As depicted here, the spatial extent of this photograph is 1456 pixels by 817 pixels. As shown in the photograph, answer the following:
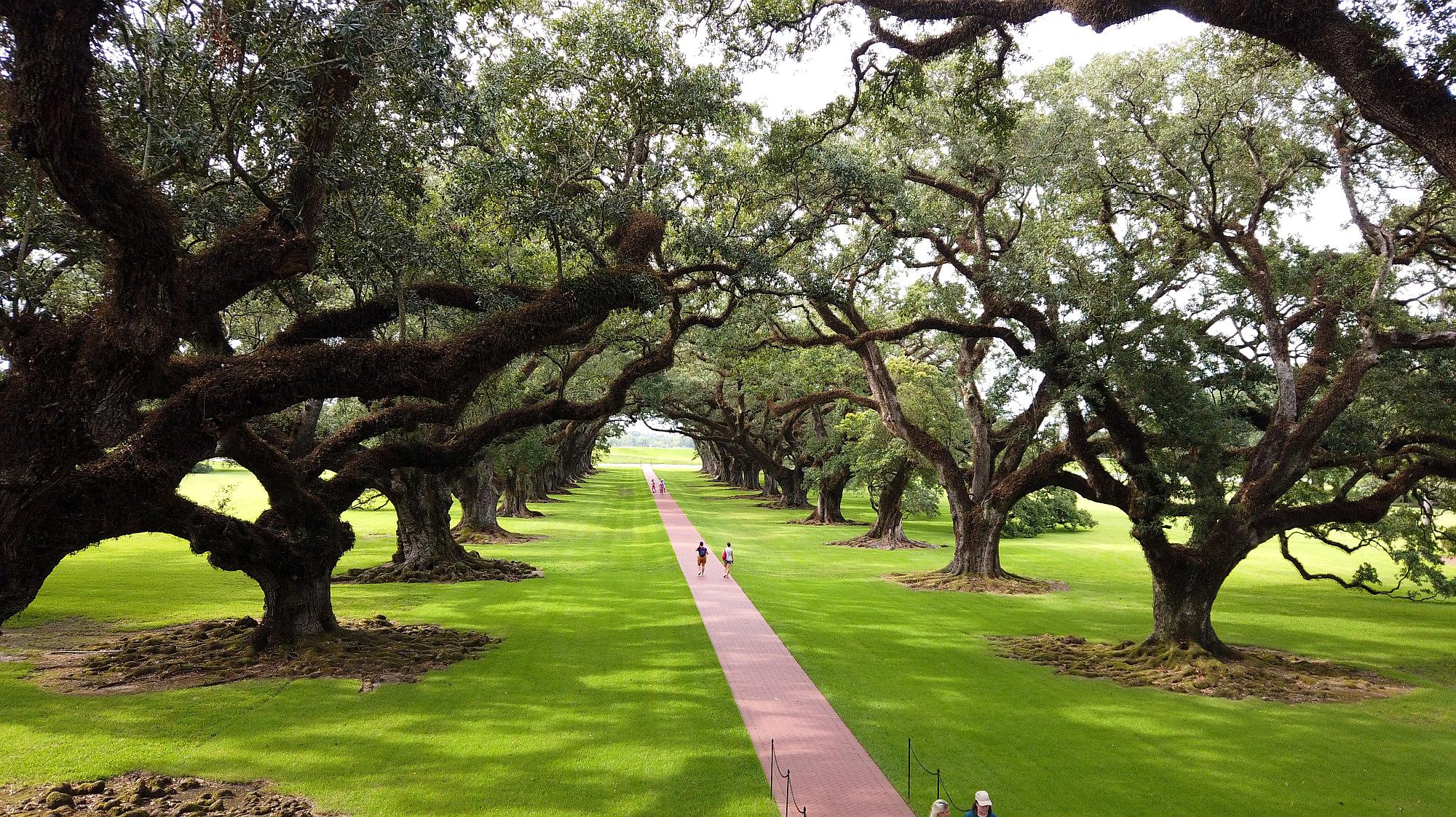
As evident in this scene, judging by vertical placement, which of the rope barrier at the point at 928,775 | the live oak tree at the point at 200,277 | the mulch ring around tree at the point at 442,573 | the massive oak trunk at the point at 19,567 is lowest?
the mulch ring around tree at the point at 442,573

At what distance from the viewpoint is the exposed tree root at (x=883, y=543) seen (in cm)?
3600

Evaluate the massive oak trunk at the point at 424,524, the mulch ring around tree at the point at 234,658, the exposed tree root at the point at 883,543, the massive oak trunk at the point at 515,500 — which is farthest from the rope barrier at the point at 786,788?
the massive oak trunk at the point at 515,500

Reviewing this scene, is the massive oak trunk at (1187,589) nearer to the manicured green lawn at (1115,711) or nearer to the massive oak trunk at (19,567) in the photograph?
the manicured green lawn at (1115,711)

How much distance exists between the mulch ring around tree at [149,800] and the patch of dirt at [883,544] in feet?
96.9

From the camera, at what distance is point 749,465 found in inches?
2731

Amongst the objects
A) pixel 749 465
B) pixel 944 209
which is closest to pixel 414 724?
pixel 944 209

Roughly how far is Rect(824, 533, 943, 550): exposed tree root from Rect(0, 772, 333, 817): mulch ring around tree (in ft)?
97.1

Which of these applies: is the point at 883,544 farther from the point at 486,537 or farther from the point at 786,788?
the point at 786,788

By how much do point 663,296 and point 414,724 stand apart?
8.19 m

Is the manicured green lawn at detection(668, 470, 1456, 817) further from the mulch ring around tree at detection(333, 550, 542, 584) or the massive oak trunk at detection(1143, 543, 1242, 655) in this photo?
the mulch ring around tree at detection(333, 550, 542, 584)

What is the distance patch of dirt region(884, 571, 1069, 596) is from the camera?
24594 mm

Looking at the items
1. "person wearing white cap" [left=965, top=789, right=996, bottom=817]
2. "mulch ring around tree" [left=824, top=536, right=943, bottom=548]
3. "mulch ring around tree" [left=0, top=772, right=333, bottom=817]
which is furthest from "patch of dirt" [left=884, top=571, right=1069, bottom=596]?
"mulch ring around tree" [left=0, top=772, right=333, bottom=817]

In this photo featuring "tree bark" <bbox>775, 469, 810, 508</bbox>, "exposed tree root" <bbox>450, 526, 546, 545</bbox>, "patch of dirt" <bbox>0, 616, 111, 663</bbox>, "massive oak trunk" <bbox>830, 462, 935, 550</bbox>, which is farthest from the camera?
"tree bark" <bbox>775, 469, 810, 508</bbox>

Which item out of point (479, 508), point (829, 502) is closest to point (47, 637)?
point (479, 508)
